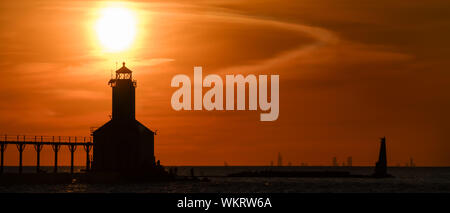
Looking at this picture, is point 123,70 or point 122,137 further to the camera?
point 123,70

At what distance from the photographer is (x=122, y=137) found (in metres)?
90.7

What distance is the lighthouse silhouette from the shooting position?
90.8m

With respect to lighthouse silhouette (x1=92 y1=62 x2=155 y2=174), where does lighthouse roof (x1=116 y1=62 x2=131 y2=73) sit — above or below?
above

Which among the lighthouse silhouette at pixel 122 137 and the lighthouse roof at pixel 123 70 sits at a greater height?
the lighthouse roof at pixel 123 70

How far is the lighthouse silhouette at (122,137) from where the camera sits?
9081 cm

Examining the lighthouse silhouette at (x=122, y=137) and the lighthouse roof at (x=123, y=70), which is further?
the lighthouse roof at (x=123, y=70)

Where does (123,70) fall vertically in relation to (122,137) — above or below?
above

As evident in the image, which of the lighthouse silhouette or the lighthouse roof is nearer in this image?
the lighthouse silhouette
